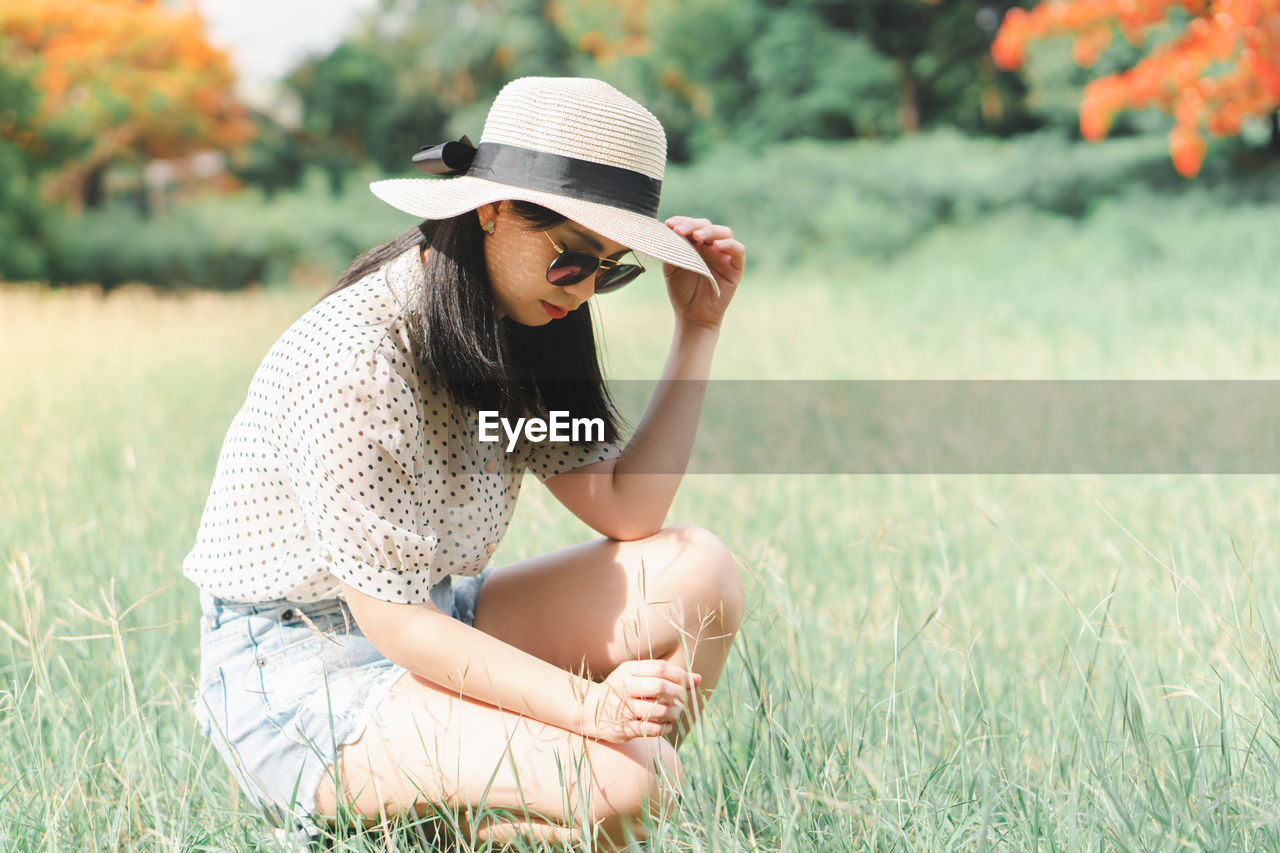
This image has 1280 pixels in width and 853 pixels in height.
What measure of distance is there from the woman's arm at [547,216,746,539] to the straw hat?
25 centimetres

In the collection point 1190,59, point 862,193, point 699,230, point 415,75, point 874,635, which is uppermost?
point 415,75

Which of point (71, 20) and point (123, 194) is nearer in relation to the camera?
point (71, 20)

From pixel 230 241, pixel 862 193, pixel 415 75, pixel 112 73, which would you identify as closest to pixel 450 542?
→ pixel 862 193

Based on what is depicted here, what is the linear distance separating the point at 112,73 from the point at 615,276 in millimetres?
17069

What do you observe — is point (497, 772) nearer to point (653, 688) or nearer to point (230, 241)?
point (653, 688)

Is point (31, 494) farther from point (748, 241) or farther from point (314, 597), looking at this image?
point (748, 241)

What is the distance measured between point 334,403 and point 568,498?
1.76ft

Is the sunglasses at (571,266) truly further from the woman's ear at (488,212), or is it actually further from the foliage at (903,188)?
the foliage at (903,188)

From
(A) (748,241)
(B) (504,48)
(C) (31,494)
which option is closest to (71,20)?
(B) (504,48)

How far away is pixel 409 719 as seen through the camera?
4.67 ft

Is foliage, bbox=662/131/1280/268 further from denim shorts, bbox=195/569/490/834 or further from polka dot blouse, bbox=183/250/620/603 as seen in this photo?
denim shorts, bbox=195/569/490/834

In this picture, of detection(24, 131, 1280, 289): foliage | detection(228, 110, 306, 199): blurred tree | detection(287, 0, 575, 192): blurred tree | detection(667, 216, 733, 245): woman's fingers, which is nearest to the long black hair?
detection(667, 216, 733, 245): woman's fingers

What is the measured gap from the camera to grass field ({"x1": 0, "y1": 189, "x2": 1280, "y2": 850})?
138cm

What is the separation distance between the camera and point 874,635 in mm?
2051
